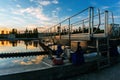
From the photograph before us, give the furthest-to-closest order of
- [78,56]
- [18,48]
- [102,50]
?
1. [18,48]
2. [102,50]
3. [78,56]

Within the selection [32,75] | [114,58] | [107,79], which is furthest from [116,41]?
[32,75]

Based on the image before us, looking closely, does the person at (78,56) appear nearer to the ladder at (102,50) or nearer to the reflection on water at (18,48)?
the ladder at (102,50)

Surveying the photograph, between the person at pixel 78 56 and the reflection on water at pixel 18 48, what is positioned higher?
the person at pixel 78 56

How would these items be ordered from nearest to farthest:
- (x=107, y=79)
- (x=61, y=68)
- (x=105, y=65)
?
(x=107, y=79)
(x=61, y=68)
(x=105, y=65)

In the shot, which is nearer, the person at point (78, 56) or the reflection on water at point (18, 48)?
the person at point (78, 56)

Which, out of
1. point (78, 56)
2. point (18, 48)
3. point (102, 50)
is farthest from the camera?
point (18, 48)

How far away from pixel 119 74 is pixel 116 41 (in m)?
2.13

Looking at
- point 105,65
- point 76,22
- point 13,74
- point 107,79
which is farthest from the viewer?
point 76,22

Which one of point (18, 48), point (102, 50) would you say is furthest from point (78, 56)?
point (18, 48)

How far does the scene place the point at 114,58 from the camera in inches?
326

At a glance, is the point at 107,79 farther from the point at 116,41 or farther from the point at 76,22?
the point at 76,22

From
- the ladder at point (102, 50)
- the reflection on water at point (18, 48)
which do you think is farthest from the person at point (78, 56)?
the reflection on water at point (18, 48)

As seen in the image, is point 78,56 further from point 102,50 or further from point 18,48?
point 18,48

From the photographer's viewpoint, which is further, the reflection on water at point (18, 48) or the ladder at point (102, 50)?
the reflection on water at point (18, 48)
